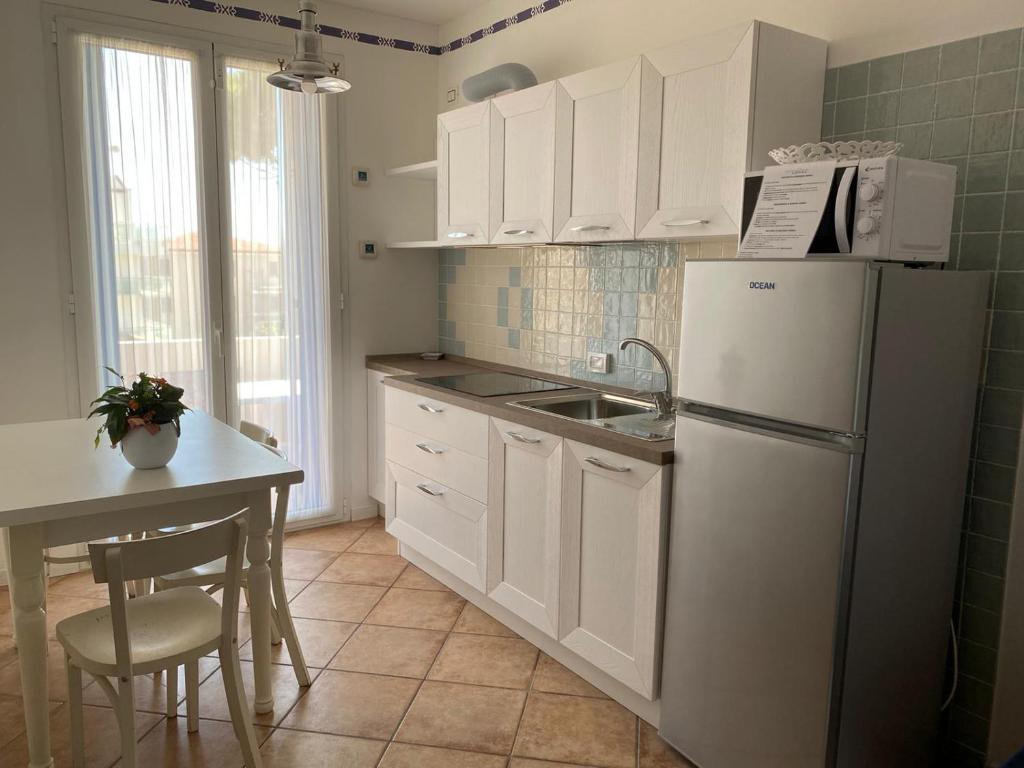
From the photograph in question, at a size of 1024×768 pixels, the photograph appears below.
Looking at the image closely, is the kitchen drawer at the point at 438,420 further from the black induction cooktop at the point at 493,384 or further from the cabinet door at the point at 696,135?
the cabinet door at the point at 696,135

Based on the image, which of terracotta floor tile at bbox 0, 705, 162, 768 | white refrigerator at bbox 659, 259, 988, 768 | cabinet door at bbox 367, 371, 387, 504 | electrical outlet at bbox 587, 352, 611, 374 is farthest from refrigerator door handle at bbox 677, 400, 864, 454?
cabinet door at bbox 367, 371, 387, 504

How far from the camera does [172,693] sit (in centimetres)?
237

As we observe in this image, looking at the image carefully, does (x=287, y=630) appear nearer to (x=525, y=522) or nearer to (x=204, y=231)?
(x=525, y=522)

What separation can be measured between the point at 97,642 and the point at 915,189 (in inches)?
89.3

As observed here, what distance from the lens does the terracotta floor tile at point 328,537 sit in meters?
3.94

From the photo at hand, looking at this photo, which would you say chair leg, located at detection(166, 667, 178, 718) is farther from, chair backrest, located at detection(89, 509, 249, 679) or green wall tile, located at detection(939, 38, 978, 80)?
green wall tile, located at detection(939, 38, 978, 80)

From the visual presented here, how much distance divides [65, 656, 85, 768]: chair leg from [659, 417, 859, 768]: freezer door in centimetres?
157

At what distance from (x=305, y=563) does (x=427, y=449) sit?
931 mm

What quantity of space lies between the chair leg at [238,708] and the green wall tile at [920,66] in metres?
2.39

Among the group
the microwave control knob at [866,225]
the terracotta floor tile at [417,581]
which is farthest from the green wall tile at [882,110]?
the terracotta floor tile at [417,581]

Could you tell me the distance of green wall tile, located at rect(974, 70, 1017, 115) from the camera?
6.36 ft

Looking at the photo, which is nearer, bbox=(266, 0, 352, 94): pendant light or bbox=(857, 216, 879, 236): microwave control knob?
bbox=(857, 216, 879, 236): microwave control knob

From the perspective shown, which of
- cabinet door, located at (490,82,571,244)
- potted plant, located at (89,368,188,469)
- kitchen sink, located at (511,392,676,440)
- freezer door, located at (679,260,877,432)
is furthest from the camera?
cabinet door, located at (490,82,571,244)

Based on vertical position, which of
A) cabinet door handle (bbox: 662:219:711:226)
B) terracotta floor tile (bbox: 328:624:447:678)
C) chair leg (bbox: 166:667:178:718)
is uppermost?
cabinet door handle (bbox: 662:219:711:226)
